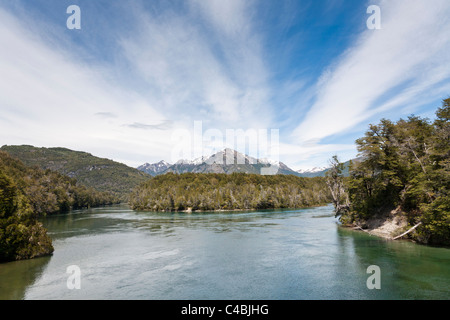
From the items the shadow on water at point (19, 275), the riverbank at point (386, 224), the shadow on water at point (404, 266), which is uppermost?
the riverbank at point (386, 224)

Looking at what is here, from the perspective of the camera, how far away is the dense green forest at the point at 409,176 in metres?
30.3

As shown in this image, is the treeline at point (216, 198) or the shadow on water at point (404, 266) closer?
the shadow on water at point (404, 266)

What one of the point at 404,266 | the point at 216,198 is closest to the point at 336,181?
the point at 404,266

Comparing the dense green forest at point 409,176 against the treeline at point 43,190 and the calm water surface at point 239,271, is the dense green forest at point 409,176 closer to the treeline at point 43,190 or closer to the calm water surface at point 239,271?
the calm water surface at point 239,271

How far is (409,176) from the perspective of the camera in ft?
129

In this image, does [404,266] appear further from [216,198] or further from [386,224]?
[216,198]

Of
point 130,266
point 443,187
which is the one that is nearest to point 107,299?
point 130,266

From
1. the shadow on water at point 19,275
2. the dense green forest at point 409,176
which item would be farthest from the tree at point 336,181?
the shadow on water at point 19,275

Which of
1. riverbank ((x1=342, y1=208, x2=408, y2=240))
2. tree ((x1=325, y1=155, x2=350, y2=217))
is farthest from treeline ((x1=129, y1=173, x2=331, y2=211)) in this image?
riverbank ((x1=342, y1=208, x2=408, y2=240))

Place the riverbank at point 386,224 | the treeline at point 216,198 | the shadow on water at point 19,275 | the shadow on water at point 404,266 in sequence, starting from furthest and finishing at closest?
1. the treeline at point 216,198
2. the riverbank at point 386,224
3. the shadow on water at point 19,275
4. the shadow on water at point 404,266

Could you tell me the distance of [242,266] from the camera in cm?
2800

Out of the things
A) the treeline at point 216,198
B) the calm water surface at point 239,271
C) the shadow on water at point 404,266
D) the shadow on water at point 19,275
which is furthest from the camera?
the treeline at point 216,198

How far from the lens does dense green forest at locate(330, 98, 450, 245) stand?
99.3 ft

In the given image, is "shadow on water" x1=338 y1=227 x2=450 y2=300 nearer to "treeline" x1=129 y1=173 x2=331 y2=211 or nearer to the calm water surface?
the calm water surface
